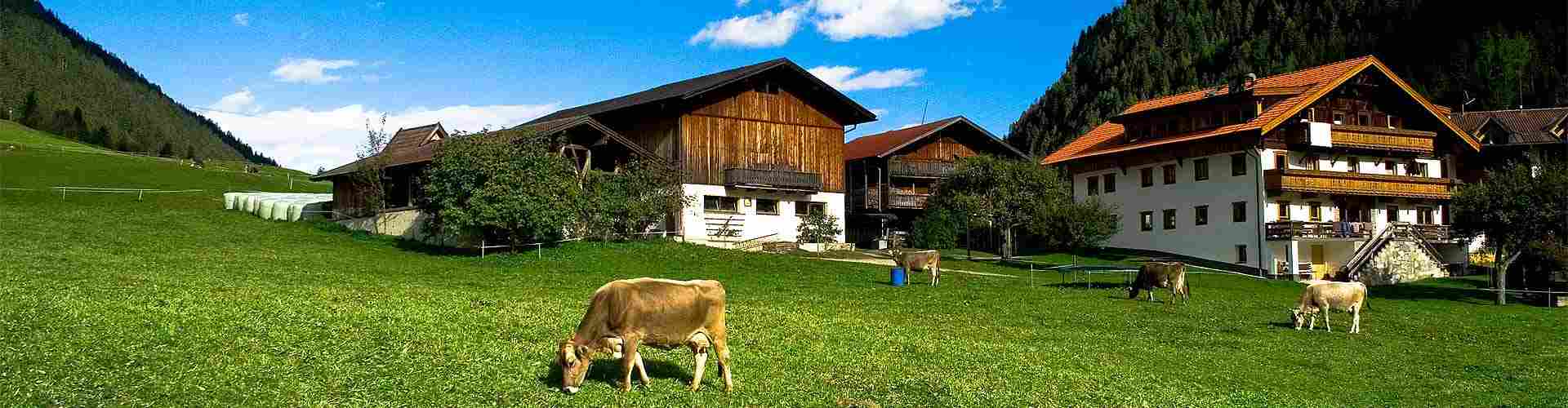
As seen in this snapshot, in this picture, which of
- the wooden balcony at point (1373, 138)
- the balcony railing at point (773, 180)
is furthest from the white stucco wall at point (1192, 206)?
the balcony railing at point (773, 180)

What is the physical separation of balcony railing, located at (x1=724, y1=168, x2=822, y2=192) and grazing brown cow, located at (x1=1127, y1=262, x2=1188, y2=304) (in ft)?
87.7

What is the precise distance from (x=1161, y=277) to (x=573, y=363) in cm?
2413

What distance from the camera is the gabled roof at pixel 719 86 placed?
56450 millimetres

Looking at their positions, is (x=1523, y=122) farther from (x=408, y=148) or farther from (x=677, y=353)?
(x=677, y=353)

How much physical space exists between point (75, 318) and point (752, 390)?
10.8 metres

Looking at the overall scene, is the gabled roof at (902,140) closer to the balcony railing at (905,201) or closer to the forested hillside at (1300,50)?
the balcony railing at (905,201)

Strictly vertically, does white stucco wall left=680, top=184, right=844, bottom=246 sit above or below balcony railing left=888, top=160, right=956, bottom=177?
below

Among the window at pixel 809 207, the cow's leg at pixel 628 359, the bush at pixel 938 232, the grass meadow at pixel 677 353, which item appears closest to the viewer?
the cow's leg at pixel 628 359

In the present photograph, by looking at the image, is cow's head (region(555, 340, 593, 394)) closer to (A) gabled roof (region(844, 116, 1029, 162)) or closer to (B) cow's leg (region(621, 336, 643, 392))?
(B) cow's leg (region(621, 336, 643, 392))

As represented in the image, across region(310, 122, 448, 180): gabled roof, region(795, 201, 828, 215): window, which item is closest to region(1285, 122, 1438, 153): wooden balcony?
region(795, 201, 828, 215): window

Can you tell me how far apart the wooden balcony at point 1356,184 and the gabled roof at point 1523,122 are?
37.0 feet

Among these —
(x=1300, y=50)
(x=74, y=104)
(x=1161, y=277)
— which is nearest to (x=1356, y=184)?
(x=1161, y=277)

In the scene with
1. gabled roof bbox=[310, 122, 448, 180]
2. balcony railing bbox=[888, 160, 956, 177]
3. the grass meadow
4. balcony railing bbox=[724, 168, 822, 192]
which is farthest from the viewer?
balcony railing bbox=[888, 160, 956, 177]

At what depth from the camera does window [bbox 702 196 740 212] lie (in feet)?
190
